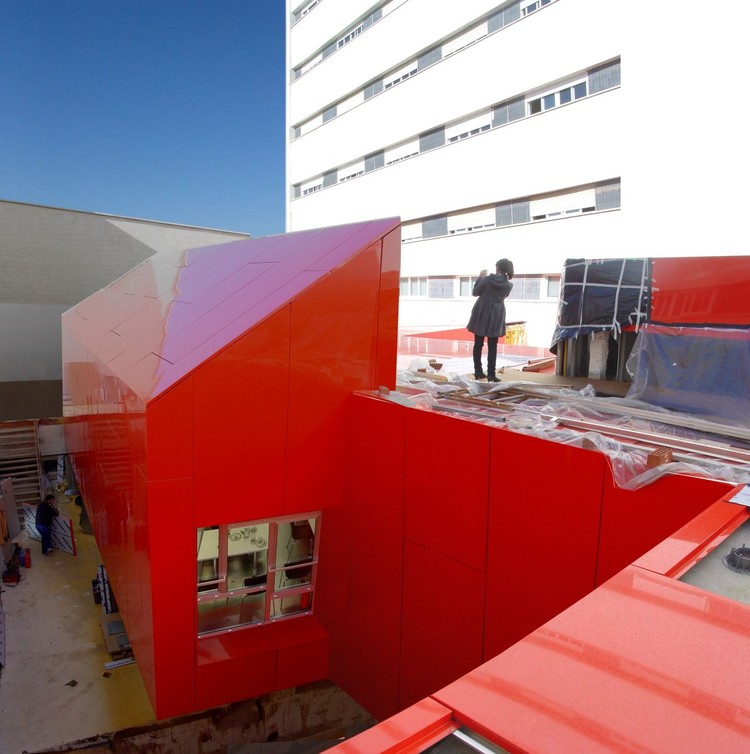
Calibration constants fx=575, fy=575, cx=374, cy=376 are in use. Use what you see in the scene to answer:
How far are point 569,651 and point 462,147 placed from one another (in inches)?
907

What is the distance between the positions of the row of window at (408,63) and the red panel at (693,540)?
20.6m

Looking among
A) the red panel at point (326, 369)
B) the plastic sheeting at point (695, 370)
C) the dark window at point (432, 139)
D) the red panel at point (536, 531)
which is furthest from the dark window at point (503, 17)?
the red panel at point (536, 531)

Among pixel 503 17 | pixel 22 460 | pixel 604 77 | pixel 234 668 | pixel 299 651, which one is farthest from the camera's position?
pixel 503 17

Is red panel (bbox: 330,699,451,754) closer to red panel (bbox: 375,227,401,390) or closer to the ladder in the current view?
red panel (bbox: 375,227,401,390)

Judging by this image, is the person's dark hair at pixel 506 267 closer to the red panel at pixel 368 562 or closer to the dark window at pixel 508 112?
the red panel at pixel 368 562

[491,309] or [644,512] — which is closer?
[644,512]

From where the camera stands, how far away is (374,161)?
1085 inches

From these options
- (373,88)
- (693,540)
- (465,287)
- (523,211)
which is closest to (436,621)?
(693,540)

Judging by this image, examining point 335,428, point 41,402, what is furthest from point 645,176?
point 41,402

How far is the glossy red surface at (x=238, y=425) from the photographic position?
17.7 ft

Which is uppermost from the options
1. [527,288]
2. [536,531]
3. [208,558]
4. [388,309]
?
[527,288]

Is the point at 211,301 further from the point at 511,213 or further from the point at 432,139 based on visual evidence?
the point at 432,139

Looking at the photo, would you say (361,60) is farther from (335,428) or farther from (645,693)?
(645,693)

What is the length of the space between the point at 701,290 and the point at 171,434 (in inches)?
264
